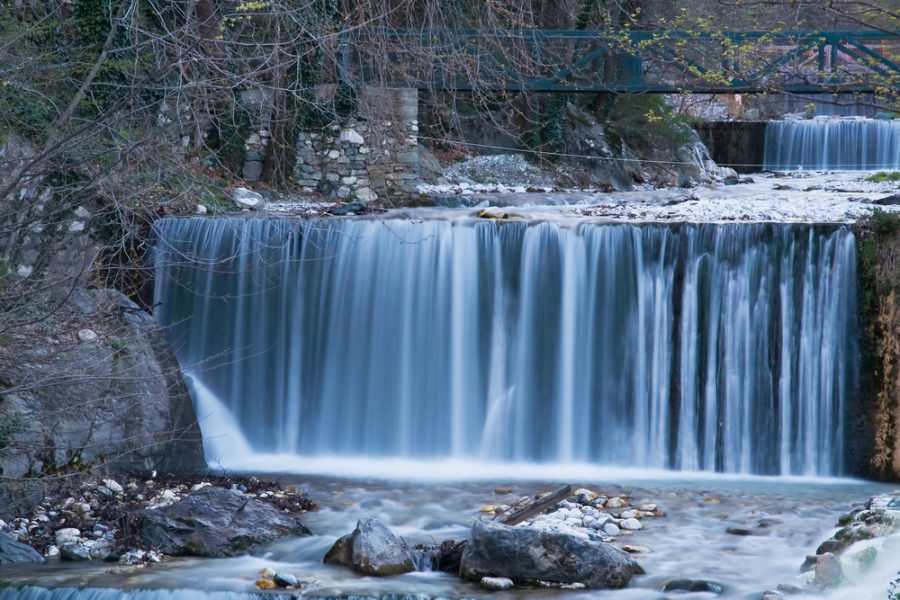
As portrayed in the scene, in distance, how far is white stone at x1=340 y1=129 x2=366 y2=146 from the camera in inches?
593

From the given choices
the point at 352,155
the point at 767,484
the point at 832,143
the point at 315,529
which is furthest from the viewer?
the point at 832,143

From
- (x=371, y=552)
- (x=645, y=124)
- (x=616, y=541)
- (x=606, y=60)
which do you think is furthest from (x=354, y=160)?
(x=371, y=552)

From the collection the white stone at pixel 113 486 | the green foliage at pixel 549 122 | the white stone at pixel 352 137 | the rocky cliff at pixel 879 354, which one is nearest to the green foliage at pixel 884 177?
the green foliage at pixel 549 122

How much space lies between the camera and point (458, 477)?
10258 mm

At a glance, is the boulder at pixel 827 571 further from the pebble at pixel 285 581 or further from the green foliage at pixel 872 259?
the green foliage at pixel 872 259

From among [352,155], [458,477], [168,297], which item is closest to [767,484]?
[458,477]

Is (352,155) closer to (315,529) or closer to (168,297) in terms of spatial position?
(168,297)

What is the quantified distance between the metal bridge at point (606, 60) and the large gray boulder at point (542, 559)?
323 centimetres

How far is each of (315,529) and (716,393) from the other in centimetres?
448

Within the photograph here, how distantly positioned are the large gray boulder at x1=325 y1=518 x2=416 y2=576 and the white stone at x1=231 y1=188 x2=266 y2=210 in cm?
692

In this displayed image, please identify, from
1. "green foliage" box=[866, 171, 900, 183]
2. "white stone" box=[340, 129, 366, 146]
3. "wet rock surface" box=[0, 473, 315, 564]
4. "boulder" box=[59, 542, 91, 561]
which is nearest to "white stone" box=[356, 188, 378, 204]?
"white stone" box=[340, 129, 366, 146]

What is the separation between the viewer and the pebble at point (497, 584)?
7.07 metres

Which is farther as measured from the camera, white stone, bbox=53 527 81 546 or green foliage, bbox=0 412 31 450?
green foliage, bbox=0 412 31 450

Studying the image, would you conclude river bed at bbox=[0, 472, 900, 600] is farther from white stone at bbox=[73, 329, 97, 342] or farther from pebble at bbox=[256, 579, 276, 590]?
white stone at bbox=[73, 329, 97, 342]
